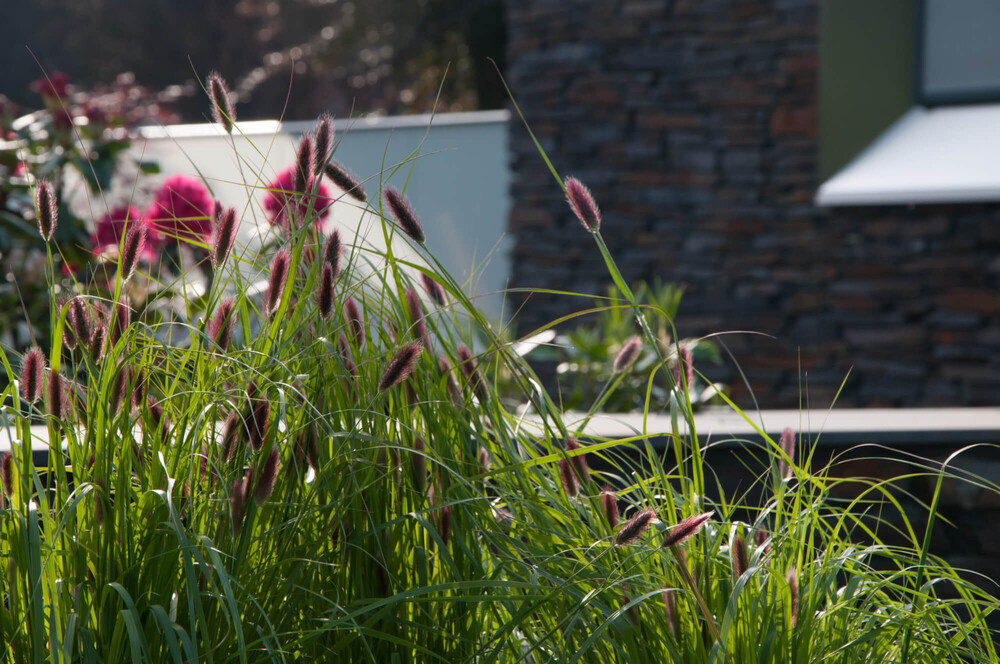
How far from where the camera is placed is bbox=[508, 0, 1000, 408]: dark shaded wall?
4598 millimetres

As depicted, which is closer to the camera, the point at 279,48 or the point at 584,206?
the point at 584,206

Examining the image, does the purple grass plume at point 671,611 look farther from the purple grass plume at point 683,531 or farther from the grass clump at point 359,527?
the purple grass plume at point 683,531

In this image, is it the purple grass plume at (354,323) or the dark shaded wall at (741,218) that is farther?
the dark shaded wall at (741,218)

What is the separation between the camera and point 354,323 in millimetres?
1143

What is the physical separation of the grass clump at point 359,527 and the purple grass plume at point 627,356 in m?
0.10

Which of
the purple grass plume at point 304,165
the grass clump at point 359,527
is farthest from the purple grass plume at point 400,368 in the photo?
the purple grass plume at point 304,165

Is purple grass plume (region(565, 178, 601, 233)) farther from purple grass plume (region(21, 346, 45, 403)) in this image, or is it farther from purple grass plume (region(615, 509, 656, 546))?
purple grass plume (region(21, 346, 45, 403))

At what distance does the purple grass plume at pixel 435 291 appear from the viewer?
1113 mm

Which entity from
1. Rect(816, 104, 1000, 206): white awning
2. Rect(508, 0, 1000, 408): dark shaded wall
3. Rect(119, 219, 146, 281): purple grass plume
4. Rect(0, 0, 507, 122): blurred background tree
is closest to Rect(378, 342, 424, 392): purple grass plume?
Rect(119, 219, 146, 281): purple grass plume

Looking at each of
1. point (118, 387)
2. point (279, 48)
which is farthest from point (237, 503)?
point (279, 48)

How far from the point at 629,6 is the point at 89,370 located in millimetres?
4758

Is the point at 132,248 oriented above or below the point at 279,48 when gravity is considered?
below

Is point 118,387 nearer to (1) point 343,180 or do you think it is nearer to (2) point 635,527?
(1) point 343,180

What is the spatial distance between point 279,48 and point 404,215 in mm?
18286
